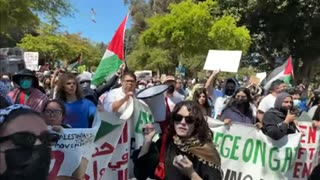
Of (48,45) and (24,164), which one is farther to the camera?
(48,45)

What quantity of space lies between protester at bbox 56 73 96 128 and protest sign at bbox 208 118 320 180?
70.5 inches

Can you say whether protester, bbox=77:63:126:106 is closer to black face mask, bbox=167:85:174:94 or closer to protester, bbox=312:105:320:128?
black face mask, bbox=167:85:174:94

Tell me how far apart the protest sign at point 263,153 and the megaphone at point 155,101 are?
85 centimetres

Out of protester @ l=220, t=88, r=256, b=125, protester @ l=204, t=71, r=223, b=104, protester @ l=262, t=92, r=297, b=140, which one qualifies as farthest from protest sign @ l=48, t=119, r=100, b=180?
protester @ l=204, t=71, r=223, b=104

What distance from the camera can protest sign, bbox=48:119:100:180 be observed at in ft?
13.6

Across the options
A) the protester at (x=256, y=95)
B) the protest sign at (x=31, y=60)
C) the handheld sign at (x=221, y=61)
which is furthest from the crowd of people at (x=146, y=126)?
the protest sign at (x=31, y=60)

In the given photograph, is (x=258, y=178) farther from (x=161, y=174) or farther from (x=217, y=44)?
(x=217, y=44)

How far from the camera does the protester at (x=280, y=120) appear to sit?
6371mm

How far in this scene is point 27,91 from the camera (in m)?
6.12

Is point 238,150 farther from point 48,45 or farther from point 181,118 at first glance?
point 48,45

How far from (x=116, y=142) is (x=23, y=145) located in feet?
13.6

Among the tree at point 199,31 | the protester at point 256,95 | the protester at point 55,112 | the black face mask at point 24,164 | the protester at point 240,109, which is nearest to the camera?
the black face mask at point 24,164

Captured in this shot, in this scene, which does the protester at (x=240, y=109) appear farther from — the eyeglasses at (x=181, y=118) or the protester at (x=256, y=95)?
the eyeglasses at (x=181, y=118)

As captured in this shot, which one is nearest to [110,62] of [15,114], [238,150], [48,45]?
[238,150]
